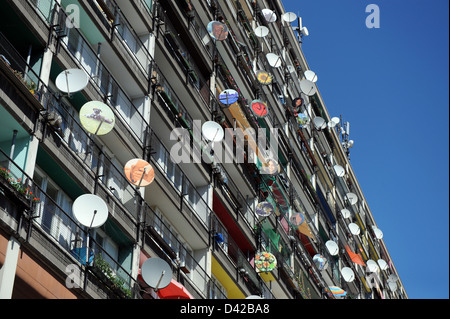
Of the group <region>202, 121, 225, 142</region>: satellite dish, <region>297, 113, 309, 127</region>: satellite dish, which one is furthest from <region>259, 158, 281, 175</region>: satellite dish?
<region>297, 113, 309, 127</region>: satellite dish

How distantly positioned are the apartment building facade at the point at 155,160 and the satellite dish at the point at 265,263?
0.47 ft

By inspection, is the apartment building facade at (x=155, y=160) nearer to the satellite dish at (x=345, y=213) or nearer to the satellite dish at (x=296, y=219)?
the satellite dish at (x=296, y=219)

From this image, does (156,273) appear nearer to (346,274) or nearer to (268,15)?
(268,15)

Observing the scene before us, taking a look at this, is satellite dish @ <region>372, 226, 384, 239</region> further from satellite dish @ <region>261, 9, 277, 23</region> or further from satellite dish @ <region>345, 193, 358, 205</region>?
satellite dish @ <region>261, 9, 277, 23</region>

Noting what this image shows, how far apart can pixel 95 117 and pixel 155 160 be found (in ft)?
20.3

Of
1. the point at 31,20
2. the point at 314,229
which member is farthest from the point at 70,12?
the point at 314,229

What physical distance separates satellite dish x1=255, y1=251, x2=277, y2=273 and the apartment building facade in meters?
0.14

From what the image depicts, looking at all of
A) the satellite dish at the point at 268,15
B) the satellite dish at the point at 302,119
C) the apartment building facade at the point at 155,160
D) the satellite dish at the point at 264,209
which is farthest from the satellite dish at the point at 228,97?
the satellite dish at the point at 302,119

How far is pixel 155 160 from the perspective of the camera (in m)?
27.3

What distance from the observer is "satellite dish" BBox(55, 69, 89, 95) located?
69.1 feet

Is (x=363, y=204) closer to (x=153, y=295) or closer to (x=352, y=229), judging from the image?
(x=352, y=229)

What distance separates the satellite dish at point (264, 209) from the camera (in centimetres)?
3544

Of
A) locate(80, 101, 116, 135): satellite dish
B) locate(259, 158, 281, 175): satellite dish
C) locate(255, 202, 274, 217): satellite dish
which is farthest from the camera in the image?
locate(259, 158, 281, 175): satellite dish

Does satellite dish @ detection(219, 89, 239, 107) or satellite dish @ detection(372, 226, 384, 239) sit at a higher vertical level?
satellite dish @ detection(372, 226, 384, 239)
